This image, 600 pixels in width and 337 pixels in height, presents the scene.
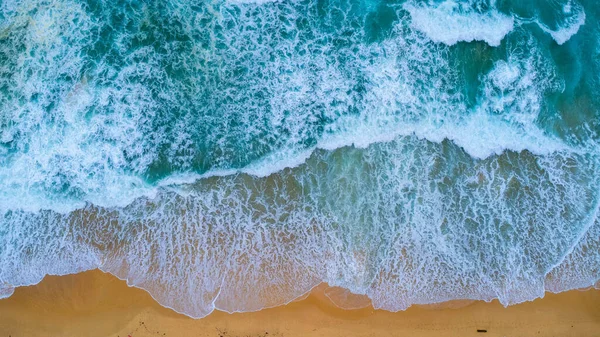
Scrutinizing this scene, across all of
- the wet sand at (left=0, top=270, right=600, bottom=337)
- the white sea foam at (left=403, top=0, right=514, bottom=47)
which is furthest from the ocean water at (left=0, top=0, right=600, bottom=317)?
the wet sand at (left=0, top=270, right=600, bottom=337)

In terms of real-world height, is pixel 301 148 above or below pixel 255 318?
above

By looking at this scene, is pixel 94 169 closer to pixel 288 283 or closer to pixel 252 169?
pixel 252 169


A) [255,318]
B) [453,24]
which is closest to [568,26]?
[453,24]

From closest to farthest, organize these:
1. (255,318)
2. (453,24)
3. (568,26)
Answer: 1. (255,318)
2. (453,24)
3. (568,26)

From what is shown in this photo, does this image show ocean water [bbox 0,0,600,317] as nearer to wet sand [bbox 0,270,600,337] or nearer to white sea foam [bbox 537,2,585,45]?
white sea foam [bbox 537,2,585,45]

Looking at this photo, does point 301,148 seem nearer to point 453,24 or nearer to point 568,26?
point 453,24

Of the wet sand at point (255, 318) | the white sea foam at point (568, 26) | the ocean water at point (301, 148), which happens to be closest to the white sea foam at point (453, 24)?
the ocean water at point (301, 148)

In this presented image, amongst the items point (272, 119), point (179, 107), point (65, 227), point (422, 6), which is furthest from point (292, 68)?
point (65, 227)
